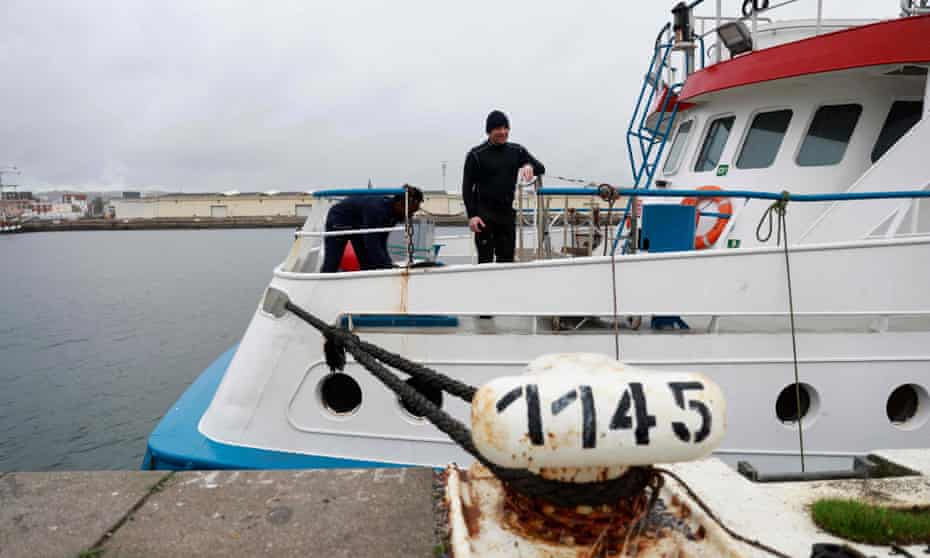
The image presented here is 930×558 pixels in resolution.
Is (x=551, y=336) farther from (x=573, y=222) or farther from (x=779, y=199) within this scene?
(x=573, y=222)

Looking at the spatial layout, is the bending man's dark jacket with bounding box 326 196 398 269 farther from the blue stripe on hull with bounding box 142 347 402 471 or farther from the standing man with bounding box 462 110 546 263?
the blue stripe on hull with bounding box 142 347 402 471

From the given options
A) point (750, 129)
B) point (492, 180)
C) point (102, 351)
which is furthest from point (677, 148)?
point (102, 351)

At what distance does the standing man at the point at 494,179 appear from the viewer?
4863mm

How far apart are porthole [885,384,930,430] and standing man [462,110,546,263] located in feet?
10.6

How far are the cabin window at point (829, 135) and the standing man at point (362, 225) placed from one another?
4.26m

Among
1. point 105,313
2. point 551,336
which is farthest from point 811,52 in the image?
point 105,313

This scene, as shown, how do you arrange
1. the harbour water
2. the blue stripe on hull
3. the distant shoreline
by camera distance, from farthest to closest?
the distant shoreline
the harbour water
the blue stripe on hull

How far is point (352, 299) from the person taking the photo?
4477 mm

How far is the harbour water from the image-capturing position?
29.2 ft

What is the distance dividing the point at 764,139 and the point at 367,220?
439 cm

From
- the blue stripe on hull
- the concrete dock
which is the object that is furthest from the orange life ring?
the concrete dock

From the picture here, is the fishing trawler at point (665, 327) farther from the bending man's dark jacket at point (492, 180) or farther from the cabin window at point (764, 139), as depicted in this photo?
the cabin window at point (764, 139)

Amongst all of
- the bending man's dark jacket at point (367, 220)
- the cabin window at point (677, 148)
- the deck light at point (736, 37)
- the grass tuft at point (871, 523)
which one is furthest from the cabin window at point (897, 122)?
the bending man's dark jacket at point (367, 220)

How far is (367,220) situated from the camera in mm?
4738
